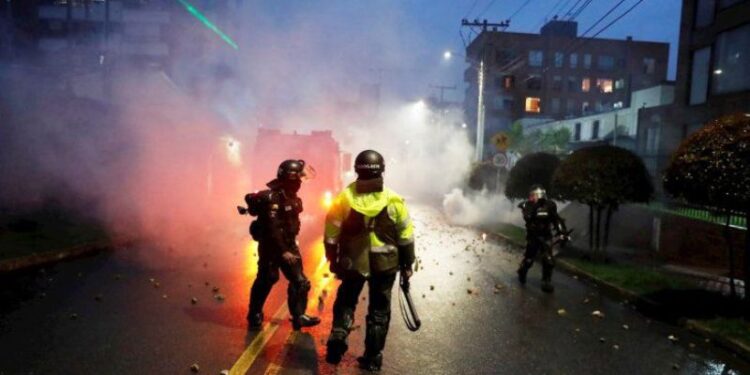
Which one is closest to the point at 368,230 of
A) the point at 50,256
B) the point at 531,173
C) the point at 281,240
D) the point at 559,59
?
the point at 281,240

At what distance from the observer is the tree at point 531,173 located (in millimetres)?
18234

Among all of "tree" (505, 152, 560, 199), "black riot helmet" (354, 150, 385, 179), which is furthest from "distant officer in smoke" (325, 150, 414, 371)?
"tree" (505, 152, 560, 199)

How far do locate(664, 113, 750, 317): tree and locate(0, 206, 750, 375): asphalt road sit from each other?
1860mm

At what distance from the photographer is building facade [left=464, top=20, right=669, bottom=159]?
7325 centimetres

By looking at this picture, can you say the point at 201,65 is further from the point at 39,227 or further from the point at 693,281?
the point at 693,281

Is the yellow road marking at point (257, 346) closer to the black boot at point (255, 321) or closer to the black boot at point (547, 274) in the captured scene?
the black boot at point (255, 321)

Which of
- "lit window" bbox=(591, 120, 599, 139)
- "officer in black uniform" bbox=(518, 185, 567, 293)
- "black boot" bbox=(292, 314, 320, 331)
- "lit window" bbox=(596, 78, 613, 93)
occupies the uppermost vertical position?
"lit window" bbox=(596, 78, 613, 93)

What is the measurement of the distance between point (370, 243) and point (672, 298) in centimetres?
619

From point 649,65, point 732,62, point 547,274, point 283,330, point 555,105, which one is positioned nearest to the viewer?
point 283,330

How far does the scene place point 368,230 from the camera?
510 centimetres

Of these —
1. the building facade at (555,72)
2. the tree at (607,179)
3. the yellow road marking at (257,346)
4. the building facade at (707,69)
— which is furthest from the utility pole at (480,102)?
the building facade at (555,72)

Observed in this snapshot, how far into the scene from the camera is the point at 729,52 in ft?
61.7

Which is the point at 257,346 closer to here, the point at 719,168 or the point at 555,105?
the point at 719,168

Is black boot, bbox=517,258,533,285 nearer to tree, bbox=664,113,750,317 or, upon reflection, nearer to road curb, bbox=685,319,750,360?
tree, bbox=664,113,750,317
